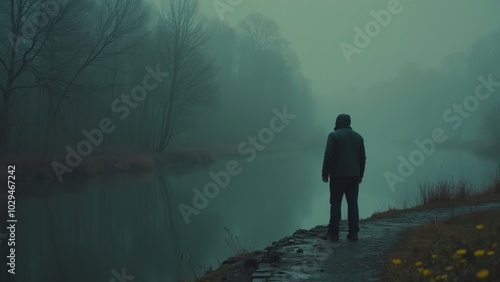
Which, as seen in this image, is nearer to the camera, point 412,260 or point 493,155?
point 412,260

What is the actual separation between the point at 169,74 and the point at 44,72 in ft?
43.7

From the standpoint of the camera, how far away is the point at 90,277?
23.7 ft

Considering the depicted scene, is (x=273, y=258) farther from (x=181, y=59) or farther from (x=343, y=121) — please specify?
(x=181, y=59)

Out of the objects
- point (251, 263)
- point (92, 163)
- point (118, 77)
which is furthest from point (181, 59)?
point (251, 263)

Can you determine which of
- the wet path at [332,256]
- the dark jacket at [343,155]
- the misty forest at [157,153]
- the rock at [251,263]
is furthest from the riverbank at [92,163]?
the dark jacket at [343,155]

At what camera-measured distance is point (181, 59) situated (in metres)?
33.5

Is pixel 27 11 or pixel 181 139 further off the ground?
pixel 27 11

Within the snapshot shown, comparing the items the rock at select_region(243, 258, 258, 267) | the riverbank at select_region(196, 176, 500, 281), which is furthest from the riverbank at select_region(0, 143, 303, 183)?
the rock at select_region(243, 258, 258, 267)

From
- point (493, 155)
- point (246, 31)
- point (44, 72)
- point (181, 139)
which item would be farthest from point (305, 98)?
point (44, 72)

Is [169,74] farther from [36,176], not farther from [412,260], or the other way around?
[412,260]

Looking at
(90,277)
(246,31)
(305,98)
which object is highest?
(246,31)

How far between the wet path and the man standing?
1.41 feet

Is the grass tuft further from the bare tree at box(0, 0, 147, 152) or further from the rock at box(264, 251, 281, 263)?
the bare tree at box(0, 0, 147, 152)

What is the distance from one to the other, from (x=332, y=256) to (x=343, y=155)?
1.56 m
